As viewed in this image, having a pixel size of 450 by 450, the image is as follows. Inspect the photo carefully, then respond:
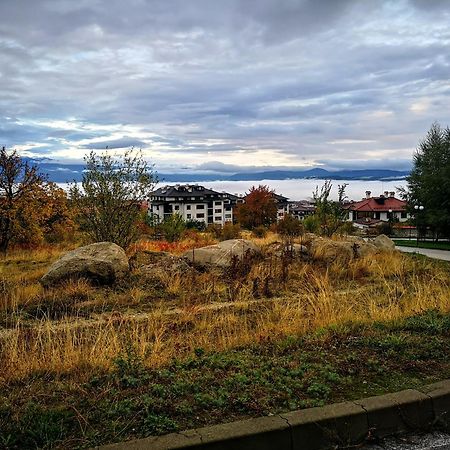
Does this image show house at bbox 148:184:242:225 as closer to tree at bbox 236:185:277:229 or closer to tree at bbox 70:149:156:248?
tree at bbox 236:185:277:229

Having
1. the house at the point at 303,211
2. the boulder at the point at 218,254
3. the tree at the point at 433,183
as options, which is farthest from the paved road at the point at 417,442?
the tree at the point at 433,183

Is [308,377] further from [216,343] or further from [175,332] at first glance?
[175,332]

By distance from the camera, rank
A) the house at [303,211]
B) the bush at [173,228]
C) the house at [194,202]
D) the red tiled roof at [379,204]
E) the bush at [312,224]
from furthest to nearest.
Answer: the house at [194,202] < the red tiled roof at [379,204] < the house at [303,211] < the bush at [312,224] < the bush at [173,228]

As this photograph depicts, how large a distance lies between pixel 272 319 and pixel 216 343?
1.35 m

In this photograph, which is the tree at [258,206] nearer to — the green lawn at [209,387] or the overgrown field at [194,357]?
the overgrown field at [194,357]

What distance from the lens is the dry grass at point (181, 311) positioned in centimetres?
457

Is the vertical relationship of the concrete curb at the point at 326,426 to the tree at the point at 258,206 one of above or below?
below

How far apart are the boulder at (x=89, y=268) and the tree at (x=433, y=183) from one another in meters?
28.8

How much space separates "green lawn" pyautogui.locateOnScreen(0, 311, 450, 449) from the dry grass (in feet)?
0.95

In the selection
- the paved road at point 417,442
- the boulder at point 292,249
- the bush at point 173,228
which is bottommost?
the paved road at point 417,442

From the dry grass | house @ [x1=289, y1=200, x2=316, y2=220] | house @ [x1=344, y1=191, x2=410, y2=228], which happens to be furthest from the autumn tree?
house @ [x1=344, y1=191, x2=410, y2=228]

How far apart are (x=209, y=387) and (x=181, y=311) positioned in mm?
3304

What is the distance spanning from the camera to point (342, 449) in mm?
3162

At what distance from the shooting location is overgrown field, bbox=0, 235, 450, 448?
330cm
